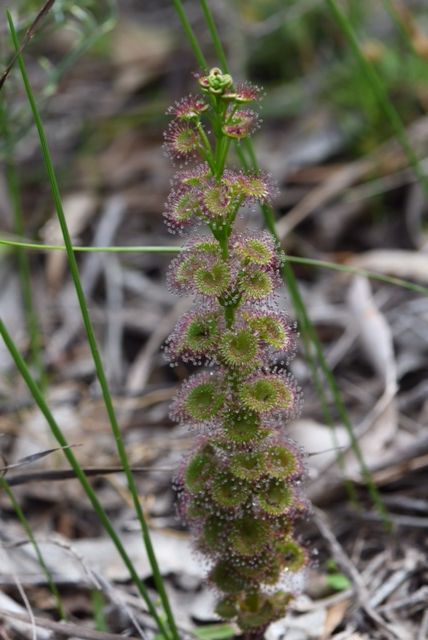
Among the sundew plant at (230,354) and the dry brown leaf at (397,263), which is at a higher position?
the dry brown leaf at (397,263)

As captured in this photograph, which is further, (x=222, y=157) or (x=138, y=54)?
(x=138, y=54)

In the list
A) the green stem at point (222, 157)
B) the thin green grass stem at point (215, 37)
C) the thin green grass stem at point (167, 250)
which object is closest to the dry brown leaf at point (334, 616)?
the thin green grass stem at point (167, 250)

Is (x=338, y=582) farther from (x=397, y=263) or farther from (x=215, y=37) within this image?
(x=397, y=263)

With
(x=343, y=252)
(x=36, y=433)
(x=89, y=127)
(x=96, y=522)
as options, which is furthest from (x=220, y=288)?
(x=89, y=127)

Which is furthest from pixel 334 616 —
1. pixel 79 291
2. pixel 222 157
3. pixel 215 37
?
pixel 215 37

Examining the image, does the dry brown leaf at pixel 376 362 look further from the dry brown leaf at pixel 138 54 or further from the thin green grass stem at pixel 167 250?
the dry brown leaf at pixel 138 54

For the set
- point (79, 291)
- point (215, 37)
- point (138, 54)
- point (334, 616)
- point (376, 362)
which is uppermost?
point (138, 54)

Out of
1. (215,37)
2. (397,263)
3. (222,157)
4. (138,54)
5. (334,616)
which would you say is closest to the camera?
(222,157)

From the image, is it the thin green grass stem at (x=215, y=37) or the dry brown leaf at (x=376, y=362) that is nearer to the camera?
the thin green grass stem at (x=215, y=37)

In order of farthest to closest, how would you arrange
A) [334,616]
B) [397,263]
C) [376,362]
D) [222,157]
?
1. [397,263]
2. [376,362]
3. [334,616]
4. [222,157]

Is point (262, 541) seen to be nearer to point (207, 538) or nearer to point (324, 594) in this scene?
point (207, 538)
